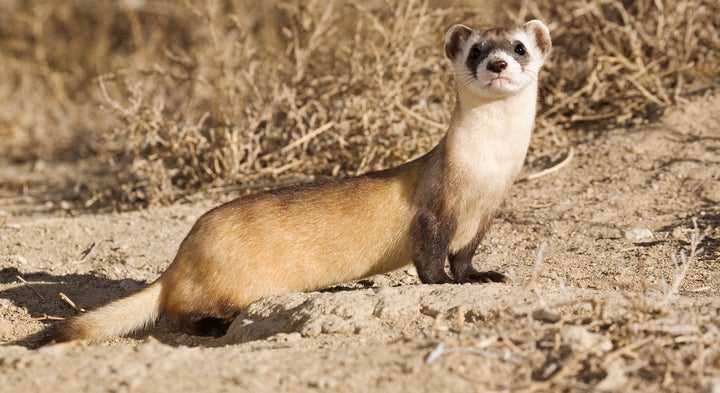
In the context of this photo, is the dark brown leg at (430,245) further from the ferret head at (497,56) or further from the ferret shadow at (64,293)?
the ferret shadow at (64,293)

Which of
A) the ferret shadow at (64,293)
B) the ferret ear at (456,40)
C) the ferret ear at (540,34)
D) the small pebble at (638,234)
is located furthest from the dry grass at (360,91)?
the ferret ear at (540,34)

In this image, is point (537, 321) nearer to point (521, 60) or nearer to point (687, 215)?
point (521, 60)

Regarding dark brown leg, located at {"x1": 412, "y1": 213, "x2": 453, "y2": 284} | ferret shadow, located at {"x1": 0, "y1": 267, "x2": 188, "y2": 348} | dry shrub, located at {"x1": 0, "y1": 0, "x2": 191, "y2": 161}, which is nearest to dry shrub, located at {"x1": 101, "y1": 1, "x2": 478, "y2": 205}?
ferret shadow, located at {"x1": 0, "y1": 267, "x2": 188, "y2": 348}

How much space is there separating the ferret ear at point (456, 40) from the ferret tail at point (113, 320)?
164 cm

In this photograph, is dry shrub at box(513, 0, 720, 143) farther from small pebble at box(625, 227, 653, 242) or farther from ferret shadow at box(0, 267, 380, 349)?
ferret shadow at box(0, 267, 380, 349)

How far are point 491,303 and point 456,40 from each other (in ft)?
4.43

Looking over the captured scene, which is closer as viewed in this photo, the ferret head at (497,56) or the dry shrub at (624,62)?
the ferret head at (497,56)

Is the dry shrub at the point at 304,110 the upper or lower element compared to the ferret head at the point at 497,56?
lower

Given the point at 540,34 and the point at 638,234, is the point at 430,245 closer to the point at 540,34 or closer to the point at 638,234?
the point at 540,34

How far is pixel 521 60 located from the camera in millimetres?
3877

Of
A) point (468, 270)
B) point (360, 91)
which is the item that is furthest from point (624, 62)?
point (468, 270)

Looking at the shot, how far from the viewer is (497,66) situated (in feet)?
11.9

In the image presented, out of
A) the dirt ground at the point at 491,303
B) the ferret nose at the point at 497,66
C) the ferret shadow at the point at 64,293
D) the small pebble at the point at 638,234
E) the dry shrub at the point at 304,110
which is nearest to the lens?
the dirt ground at the point at 491,303

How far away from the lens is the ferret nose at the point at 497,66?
11.9 ft
